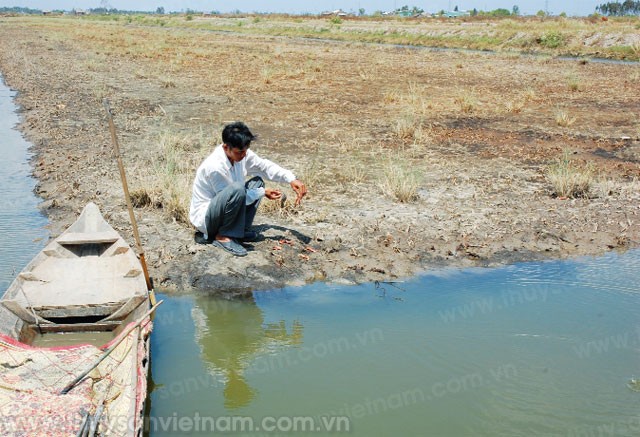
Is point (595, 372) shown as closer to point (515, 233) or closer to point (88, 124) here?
point (515, 233)

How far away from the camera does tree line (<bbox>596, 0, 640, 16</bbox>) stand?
7006cm

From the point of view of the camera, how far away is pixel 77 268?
238 inches

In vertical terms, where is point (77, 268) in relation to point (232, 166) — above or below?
below

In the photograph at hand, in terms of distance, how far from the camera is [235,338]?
5.55m

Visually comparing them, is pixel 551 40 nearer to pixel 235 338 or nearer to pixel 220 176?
pixel 220 176

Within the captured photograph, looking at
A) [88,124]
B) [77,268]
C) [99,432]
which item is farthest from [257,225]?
[88,124]

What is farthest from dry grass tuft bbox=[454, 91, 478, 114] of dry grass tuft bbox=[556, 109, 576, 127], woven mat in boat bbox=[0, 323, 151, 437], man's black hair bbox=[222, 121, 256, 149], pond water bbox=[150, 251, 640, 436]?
woven mat in boat bbox=[0, 323, 151, 437]

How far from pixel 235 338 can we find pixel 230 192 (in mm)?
1543

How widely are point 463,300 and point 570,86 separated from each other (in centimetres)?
1471

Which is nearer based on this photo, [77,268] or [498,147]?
[77,268]

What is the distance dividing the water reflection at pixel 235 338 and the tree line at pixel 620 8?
7596 centimetres

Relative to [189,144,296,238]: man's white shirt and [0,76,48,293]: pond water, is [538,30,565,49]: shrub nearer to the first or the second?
[0,76,48,293]: pond water

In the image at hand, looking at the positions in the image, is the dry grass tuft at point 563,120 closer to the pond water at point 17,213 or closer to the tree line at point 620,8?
the pond water at point 17,213

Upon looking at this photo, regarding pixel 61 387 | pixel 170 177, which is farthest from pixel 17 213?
pixel 61 387
